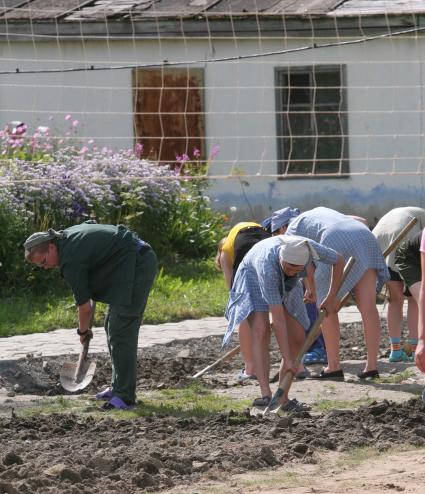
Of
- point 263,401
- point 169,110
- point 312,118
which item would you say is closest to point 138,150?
point 169,110

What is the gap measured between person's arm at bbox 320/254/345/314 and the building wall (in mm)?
9157

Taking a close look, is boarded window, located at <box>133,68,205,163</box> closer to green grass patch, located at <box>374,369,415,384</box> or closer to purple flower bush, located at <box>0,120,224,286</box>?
purple flower bush, located at <box>0,120,224,286</box>

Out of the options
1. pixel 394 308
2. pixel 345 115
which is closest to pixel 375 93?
pixel 345 115

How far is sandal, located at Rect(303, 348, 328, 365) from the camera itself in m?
11.0

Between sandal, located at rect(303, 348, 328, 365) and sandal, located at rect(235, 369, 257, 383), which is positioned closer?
sandal, located at rect(235, 369, 257, 383)

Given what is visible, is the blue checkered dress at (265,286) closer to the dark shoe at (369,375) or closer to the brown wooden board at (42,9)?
the dark shoe at (369,375)

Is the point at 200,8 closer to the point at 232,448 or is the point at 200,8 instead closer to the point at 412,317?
the point at 412,317

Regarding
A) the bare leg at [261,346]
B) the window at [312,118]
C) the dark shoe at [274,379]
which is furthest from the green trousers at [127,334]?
the window at [312,118]

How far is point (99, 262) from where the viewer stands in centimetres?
906

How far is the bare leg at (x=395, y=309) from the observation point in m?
11.1

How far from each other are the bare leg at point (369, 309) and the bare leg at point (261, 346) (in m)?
1.14

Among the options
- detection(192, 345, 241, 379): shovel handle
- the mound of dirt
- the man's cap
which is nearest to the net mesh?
the mound of dirt

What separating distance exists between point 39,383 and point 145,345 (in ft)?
5.59

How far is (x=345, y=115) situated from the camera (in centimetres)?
1912
